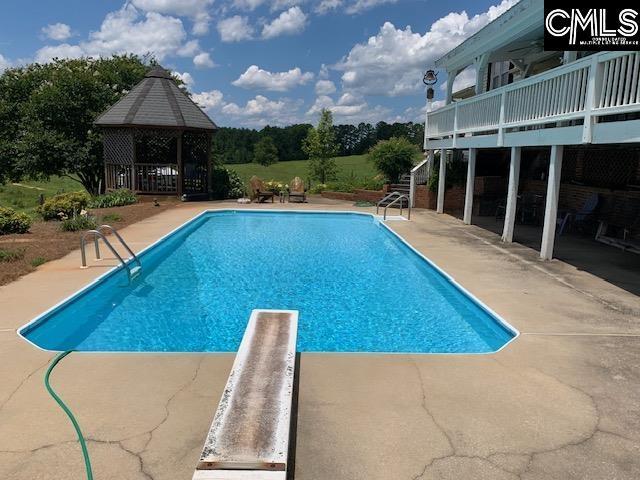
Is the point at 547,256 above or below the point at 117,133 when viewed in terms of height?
below

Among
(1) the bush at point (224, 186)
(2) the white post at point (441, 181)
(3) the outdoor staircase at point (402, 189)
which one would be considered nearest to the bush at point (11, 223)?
(1) the bush at point (224, 186)

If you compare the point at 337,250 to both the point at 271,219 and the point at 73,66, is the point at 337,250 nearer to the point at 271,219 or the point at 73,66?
the point at 271,219

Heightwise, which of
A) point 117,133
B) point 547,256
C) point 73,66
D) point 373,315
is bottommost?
point 373,315

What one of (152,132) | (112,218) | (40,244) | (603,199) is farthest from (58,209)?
(603,199)

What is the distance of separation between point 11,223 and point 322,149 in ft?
64.3

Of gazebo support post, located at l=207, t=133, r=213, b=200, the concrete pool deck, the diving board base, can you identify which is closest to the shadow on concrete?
the concrete pool deck

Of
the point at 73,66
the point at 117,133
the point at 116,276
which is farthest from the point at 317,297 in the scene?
the point at 73,66

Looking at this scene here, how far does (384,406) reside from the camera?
13.0 feet

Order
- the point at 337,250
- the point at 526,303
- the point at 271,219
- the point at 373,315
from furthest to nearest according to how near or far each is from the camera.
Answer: the point at 271,219, the point at 337,250, the point at 373,315, the point at 526,303

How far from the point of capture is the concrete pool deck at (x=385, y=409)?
10.5 ft

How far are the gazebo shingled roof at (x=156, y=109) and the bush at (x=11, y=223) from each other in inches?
330

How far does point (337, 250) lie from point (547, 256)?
486cm

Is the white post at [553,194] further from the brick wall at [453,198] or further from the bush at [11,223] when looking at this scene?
the bush at [11,223]

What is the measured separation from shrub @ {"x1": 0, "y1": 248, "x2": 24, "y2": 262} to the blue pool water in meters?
2.07
